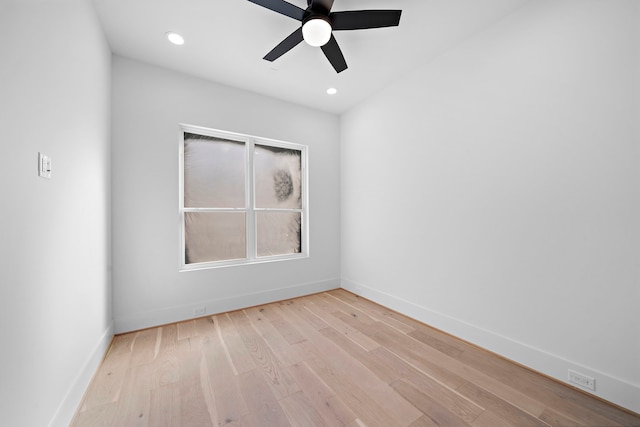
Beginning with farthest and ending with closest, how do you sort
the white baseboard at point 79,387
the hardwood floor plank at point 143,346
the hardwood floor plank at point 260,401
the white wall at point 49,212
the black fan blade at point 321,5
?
the hardwood floor plank at point 143,346
the black fan blade at point 321,5
the hardwood floor plank at point 260,401
the white baseboard at point 79,387
the white wall at point 49,212

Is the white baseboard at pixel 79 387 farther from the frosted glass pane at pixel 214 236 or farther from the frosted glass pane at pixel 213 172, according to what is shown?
the frosted glass pane at pixel 213 172

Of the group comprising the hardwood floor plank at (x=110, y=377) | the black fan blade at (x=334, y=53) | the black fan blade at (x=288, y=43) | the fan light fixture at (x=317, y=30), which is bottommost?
the hardwood floor plank at (x=110, y=377)

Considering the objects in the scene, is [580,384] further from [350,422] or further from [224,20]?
[224,20]

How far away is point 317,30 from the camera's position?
180cm

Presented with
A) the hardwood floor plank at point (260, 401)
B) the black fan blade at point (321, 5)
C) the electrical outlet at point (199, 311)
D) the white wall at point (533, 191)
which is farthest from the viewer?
the electrical outlet at point (199, 311)

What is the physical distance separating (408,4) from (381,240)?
248cm

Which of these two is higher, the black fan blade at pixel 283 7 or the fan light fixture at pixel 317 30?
the black fan blade at pixel 283 7

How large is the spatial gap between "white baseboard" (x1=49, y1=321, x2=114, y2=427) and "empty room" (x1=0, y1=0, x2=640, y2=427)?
0.02 metres

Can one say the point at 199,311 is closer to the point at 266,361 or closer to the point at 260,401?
the point at 266,361

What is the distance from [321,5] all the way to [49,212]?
83.5 inches

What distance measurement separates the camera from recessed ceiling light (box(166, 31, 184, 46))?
225 centimetres

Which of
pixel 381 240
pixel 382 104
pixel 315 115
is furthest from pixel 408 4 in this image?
pixel 381 240

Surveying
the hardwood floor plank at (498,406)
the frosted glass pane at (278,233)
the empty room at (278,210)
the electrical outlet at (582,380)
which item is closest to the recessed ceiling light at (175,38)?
the empty room at (278,210)

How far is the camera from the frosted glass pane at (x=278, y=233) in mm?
3488
